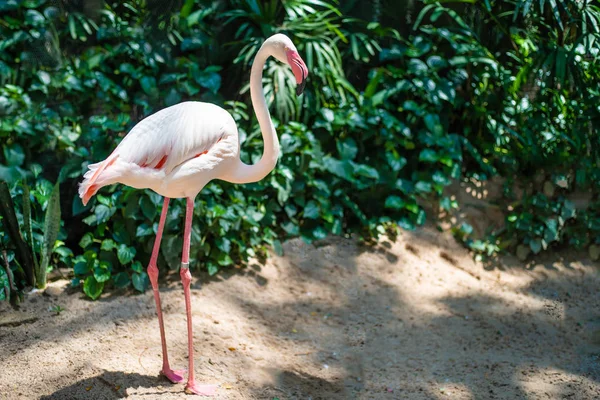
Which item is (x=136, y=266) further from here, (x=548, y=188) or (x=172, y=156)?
(x=548, y=188)

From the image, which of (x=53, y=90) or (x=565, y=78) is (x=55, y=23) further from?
(x=565, y=78)

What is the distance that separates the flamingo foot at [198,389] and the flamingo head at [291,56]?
5.15ft

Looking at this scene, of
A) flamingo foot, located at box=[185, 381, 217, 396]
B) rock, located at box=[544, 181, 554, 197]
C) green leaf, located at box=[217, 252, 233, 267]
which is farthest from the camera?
rock, located at box=[544, 181, 554, 197]

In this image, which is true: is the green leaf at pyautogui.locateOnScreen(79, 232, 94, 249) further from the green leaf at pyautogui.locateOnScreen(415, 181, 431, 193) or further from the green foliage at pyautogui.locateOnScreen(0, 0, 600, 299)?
the green leaf at pyautogui.locateOnScreen(415, 181, 431, 193)

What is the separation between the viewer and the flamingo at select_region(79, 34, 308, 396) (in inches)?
124

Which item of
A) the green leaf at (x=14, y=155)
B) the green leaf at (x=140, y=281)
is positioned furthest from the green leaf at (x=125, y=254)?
the green leaf at (x=14, y=155)

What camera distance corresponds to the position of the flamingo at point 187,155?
316 cm

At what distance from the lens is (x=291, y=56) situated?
3203 mm

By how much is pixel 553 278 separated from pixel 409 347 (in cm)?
166

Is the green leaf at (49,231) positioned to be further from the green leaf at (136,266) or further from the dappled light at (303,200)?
the green leaf at (136,266)

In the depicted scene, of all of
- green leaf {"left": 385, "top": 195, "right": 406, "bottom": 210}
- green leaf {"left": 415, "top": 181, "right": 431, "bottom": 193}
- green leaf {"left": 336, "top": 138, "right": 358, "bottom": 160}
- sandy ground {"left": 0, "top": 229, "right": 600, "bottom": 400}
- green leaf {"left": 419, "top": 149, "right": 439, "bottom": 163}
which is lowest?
sandy ground {"left": 0, "top": 229, "right": 600, "bottom": 400}

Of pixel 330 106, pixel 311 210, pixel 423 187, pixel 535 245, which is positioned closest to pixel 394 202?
pixel 423 187

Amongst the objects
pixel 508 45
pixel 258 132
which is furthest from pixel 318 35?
pixel 508 45

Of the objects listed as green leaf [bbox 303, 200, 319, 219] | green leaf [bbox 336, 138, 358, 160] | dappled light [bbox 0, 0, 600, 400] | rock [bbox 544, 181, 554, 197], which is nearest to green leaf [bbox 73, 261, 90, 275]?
dappled light [bbox 0, 0, 600, 400]
